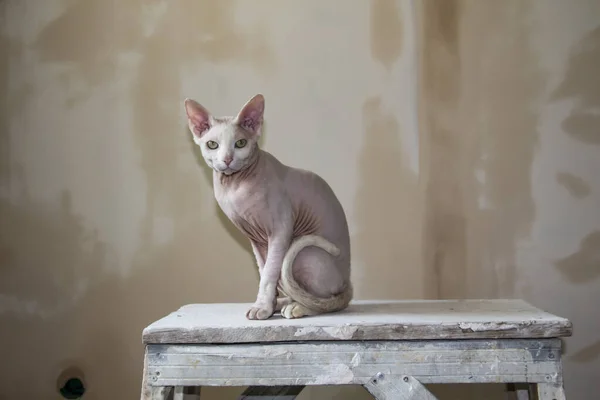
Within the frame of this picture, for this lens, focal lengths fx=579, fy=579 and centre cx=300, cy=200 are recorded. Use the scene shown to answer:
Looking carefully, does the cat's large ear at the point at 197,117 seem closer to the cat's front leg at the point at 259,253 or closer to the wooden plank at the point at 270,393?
the cat's front leg at the point at 259,253

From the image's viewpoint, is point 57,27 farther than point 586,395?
Yes

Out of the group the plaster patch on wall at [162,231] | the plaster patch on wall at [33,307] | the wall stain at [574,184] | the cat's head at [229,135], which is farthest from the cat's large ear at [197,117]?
the wall stain at [574,184]

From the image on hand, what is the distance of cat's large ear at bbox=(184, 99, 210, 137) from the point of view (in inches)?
49.6

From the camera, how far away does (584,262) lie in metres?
1.76

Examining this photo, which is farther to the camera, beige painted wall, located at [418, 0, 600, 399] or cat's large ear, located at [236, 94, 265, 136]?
beige painted wall, located at [418, 0, 600, 399]

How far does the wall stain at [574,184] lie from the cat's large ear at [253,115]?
3.40 feet

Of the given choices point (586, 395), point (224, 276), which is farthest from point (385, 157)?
point (586, 395)

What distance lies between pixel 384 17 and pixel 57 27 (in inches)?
42.0

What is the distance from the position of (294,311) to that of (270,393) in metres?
0.37

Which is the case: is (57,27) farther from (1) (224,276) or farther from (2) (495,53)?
(2) (495,53)

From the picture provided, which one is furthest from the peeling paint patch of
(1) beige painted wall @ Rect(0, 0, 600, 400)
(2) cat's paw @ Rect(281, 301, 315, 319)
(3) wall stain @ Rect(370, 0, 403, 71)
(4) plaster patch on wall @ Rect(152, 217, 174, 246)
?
(3) wall stain @ Rect(370, 0, 403, 71)

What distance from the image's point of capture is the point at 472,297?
1.81 meters

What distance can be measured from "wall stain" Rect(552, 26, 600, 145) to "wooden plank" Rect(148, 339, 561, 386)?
3.07 ft

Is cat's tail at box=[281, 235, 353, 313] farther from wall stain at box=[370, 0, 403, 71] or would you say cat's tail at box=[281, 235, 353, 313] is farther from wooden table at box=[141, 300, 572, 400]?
wall stain at box=[370, 0, 403, 71]
